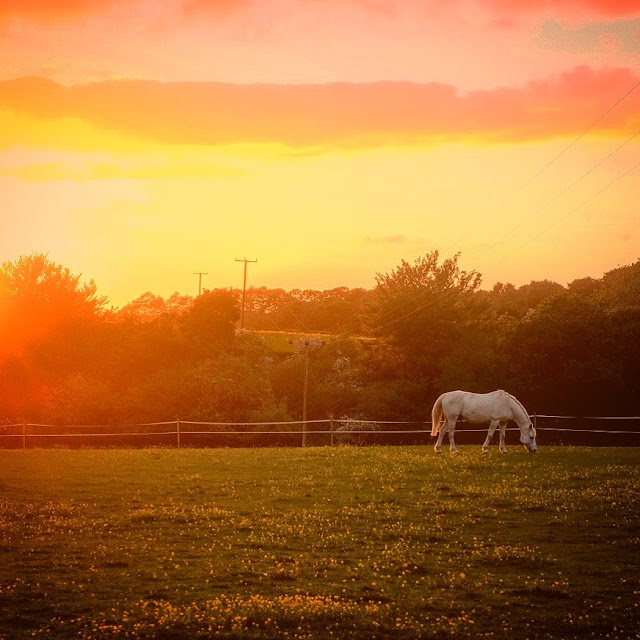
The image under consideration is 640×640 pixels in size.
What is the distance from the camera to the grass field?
10.7 m

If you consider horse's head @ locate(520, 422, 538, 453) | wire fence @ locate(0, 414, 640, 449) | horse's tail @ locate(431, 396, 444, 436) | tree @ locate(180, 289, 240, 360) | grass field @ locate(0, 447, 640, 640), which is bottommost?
wire fence @ locate(0, 414, 640, 449)

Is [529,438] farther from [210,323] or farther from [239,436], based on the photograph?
[210,323]

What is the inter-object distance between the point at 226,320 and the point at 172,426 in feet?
67.7

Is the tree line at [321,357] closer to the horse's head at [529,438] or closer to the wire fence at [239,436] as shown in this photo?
the wire fence at [239,436]

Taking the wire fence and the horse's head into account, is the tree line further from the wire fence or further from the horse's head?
the horse's head

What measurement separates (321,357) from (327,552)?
192 ft

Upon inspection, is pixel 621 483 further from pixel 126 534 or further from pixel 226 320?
pixel 226 320

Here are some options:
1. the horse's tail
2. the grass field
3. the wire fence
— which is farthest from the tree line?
the grass field

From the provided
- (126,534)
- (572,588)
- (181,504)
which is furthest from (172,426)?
(572,588)

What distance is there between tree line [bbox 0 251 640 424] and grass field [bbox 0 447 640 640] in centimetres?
3251

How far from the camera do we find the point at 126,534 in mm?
15867

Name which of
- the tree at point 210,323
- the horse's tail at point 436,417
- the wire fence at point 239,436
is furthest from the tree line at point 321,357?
the horse's tail at point 436,417

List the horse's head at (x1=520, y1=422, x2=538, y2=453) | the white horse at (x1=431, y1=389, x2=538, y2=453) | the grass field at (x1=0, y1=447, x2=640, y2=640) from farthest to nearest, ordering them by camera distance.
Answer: the white horse at (x1=431, y1=389, x2=538, y2=453) < the horse's head at (x1=520, y1=422, x2=538, y2=453) < the grass field at (x1=0, y1=447, x2=640, y2=640)

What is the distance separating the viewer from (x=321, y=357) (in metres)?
72.9
